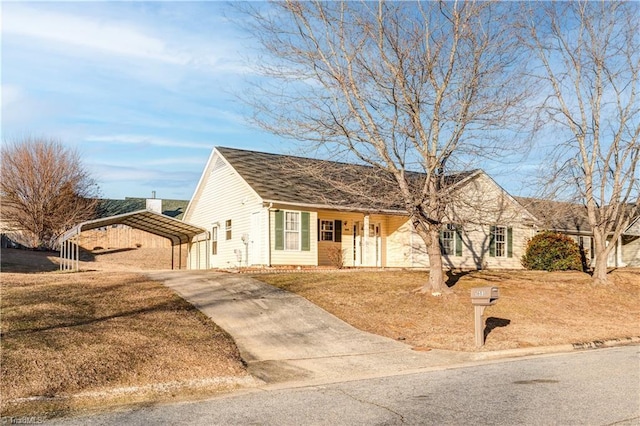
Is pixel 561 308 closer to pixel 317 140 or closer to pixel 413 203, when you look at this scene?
pixel 413 203

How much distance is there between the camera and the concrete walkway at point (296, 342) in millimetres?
10492

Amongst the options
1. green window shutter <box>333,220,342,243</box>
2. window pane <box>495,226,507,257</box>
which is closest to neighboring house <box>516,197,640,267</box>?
window pane <box>495,226,507,257</box>

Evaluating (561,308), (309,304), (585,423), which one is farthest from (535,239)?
(585,423)

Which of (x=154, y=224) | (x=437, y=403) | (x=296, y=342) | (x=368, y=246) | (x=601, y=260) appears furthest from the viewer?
(x=154, y=224)

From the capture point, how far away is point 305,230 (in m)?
23.8

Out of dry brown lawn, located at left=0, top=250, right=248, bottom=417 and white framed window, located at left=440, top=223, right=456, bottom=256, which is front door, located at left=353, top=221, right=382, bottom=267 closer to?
white framed window, located at left=440, top=223, right=456, bottom=256

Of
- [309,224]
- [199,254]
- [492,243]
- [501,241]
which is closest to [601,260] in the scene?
[492,243]

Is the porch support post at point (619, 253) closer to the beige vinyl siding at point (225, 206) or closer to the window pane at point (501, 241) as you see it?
the window pane at point (501, 241)

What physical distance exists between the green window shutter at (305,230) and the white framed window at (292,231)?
0.16 meters

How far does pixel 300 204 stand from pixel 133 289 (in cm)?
881

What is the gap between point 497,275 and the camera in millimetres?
24312

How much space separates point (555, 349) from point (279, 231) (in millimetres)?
12186

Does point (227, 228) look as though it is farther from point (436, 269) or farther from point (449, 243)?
point (436, 269)

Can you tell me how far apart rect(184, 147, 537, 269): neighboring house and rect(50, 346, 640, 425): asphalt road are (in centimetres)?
1003
